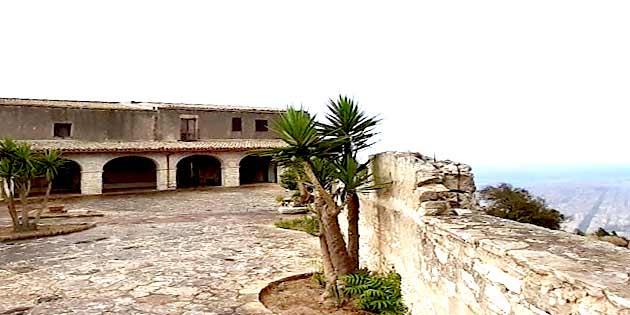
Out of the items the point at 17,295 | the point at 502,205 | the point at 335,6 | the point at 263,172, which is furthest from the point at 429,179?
the point at 263,172

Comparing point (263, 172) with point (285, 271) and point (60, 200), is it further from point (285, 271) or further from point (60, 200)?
point (285, 271)

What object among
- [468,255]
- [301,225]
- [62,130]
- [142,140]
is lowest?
[301,225]

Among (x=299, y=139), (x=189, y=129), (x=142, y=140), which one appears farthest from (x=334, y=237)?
(x=189, y=129)

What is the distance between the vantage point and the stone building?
22438mm

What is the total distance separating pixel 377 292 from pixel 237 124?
23.1 m

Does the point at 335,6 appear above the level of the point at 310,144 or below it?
above

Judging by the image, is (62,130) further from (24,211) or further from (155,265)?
(155,265)

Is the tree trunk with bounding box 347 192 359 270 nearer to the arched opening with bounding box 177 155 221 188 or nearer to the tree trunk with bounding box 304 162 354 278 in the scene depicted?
the tree trunk with bounding box 304 162 354 278

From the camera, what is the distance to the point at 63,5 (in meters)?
17.9

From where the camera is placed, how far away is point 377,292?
18.1 feet

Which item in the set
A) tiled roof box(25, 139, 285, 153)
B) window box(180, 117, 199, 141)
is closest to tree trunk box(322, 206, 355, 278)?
tiled roof box(25, 139, 285, 153)

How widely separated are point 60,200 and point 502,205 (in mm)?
18364

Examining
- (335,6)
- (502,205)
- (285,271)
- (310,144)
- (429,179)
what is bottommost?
(285,271)

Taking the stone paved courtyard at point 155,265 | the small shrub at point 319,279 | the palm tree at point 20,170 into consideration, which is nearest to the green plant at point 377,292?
the small shrub at point 319,279
